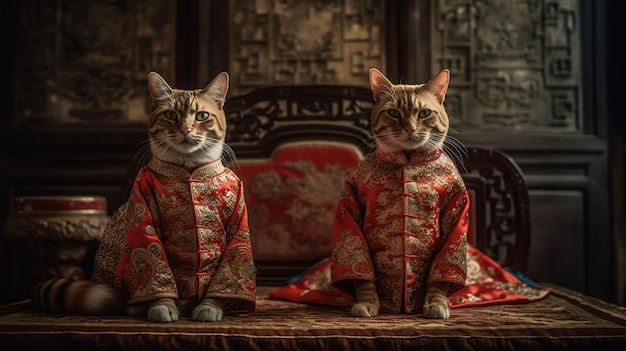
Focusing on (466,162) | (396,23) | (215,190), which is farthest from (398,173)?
(396,23)

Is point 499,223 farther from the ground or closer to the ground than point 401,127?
closer to the ground

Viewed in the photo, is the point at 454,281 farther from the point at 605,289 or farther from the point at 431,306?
the point at 605,289

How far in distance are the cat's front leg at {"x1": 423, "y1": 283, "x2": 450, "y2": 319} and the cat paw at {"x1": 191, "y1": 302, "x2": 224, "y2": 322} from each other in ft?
1.78

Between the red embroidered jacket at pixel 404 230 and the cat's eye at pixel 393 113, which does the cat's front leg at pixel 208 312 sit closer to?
the red embroidered jacket at pixel 404 230

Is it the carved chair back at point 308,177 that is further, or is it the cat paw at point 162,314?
the carved chair back at point 308,177

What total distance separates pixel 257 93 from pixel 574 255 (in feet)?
5.15

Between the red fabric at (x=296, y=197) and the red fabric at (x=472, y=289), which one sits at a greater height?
the red fabric at (x=296, y=197)

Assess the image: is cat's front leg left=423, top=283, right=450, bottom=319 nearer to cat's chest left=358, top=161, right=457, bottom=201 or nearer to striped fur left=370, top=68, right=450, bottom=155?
cat's chest left=358, top=161, right=457, bottom=201

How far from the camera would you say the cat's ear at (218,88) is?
159 centimetres

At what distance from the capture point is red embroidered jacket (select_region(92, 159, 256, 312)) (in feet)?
4.74

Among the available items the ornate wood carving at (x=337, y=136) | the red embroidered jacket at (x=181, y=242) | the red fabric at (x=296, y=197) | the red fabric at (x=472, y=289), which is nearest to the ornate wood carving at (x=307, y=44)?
the ornate wood carving at (x=337, y=136)

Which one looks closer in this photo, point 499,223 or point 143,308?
point 143,308

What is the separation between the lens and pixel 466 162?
89.4 inches

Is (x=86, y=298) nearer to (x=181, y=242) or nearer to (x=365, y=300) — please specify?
(x=181, y=242)
